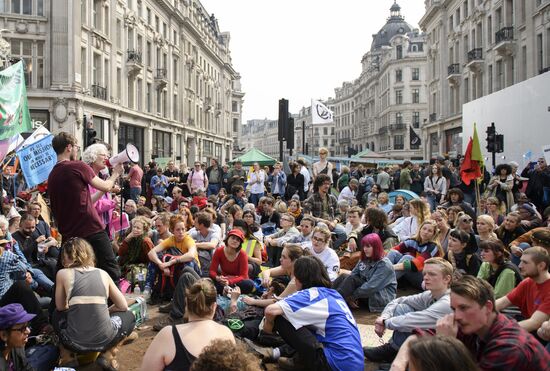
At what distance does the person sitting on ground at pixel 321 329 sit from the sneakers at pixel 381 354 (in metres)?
0.89

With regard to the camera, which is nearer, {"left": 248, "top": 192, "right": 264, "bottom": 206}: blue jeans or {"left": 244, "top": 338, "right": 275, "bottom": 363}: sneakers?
{"left": 244, "top": 338, "right": 275, "bottom": 363}: sneakers

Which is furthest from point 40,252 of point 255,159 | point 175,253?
point 255,159

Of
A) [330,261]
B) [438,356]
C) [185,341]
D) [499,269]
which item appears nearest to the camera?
[438,356]

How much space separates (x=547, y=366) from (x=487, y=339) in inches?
14.3

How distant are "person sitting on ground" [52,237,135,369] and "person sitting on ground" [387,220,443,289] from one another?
434 centimetres

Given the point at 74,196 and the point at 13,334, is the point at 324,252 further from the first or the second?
the point at 13,334

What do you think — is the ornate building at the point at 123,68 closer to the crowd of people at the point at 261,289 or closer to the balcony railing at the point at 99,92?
the balcony railing at the point at 99,92

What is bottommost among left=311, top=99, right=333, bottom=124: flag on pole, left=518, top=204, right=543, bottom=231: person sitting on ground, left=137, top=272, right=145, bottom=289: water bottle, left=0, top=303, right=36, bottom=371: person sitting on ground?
left=137, top=272, right=145, bottom=289: water bottle

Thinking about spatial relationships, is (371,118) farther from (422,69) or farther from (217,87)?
(217,87)

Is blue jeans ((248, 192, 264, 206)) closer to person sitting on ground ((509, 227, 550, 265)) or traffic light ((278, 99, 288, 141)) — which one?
traffic light ((278, 99, 288, 141))

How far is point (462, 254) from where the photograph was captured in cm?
709

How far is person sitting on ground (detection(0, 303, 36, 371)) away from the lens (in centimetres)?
427

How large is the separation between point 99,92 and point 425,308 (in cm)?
2925

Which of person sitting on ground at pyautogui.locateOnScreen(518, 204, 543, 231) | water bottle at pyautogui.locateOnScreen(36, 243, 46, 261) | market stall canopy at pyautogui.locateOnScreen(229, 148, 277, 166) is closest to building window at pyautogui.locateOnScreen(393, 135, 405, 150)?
market stall canopy at pyautogui.locateOnScreen(229, 148, 277, 166)
